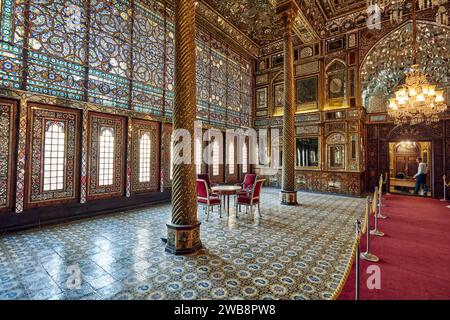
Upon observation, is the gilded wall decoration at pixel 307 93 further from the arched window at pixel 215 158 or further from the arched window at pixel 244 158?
the arched window at pixel 215 158

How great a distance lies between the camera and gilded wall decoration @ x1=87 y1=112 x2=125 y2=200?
226 inches

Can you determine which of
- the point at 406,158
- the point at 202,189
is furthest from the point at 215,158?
the point at 406,158

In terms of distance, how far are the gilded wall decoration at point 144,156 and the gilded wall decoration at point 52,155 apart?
154cm

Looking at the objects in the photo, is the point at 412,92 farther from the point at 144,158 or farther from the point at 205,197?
the point at 144,158

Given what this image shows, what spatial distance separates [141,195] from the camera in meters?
6.80

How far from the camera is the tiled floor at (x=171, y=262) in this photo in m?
2.38

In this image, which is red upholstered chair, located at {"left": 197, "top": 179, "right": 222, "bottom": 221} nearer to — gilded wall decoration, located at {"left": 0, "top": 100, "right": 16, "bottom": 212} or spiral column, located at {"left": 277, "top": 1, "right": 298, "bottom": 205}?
spiral column, located at {"left": 277, "top": 1, "right": 298, "bottom": 205}

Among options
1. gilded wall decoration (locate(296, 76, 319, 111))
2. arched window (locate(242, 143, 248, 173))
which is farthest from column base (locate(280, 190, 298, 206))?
gilded wall decoration (locate(296, 76, 319, 111))

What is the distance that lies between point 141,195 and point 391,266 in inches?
247

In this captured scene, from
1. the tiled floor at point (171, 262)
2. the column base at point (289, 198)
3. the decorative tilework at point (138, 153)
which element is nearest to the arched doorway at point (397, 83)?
the column base at point (289, 198)

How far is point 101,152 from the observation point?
235 inches

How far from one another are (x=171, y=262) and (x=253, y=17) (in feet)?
32.8

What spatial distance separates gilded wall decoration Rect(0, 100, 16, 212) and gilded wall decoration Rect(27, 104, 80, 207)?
0.29m
